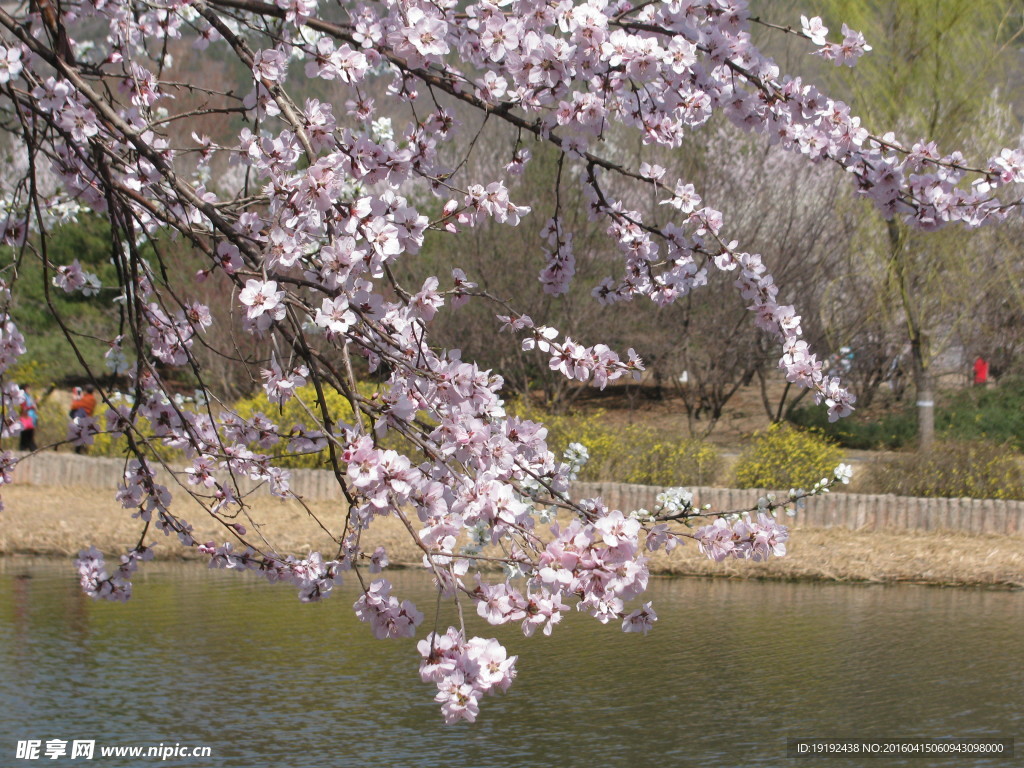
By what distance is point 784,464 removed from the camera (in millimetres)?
11594

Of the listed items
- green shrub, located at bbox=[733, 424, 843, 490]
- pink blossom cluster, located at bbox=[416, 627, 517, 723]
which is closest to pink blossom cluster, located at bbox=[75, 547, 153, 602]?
pink blossom cluster, located at bbox=[416, 627, 517, 723]

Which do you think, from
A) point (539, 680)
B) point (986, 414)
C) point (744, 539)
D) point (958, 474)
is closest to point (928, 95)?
point (986, 414)

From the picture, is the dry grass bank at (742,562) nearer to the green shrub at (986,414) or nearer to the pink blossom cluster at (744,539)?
the green shrub at (986,414)

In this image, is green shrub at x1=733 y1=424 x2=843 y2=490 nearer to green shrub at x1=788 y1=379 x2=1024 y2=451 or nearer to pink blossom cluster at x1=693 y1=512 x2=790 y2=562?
green shrub at x1=788 y1=379 x2=1024 y2=451

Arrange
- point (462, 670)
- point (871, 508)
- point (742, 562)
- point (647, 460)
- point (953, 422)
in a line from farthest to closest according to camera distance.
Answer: point (953, 422) < point (647, 460) < point (871, 508) < point (742, 562) < point (462, 670)

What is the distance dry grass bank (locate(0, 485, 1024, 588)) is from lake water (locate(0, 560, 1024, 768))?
11.0 inches

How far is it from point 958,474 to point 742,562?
2.77m

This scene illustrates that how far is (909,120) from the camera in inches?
568

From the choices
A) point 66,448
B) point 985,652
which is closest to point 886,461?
point 985,652

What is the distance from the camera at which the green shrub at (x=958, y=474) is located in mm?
10992

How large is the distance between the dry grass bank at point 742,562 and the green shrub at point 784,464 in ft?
3.65

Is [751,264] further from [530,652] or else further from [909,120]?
[909,120]

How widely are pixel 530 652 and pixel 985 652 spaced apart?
2.73 m

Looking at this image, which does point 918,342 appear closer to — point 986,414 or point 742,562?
point 986,414
